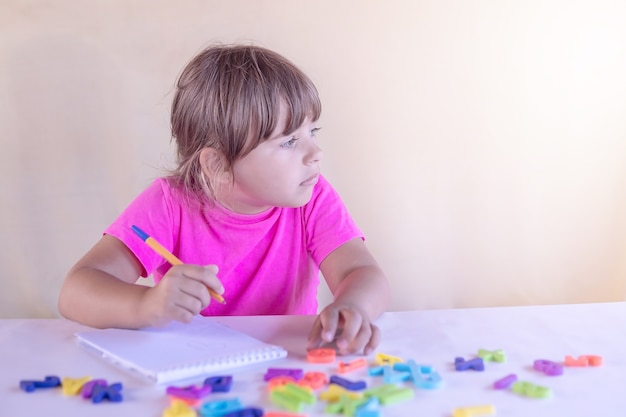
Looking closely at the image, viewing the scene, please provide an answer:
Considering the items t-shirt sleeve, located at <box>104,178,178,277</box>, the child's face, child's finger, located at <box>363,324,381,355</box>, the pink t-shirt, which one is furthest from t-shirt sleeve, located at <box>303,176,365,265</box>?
child's finger, located at <box>363,324,381,355</box>

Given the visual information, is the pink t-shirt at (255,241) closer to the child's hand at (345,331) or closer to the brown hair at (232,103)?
the brown hair at (232,103)

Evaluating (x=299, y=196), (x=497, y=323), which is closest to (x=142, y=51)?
(x=299, y=196)

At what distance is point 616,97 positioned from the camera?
1.56 m

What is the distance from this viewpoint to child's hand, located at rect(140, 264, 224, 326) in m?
0.86

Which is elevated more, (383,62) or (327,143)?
(383,62)

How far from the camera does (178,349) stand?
839 mm

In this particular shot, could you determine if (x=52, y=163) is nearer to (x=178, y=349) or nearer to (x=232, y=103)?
(x=232, y=103)

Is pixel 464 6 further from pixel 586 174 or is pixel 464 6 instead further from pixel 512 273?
pixel 512 273

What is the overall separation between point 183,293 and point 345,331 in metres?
0.21

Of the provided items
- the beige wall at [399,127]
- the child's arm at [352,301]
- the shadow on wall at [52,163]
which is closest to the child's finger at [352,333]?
the child's arm at [352,301]

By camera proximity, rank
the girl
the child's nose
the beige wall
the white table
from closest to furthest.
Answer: the white table
the girl
the child's nose
the beige wall

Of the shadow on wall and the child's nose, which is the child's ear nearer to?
the child's nose

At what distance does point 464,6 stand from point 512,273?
2.05 ft

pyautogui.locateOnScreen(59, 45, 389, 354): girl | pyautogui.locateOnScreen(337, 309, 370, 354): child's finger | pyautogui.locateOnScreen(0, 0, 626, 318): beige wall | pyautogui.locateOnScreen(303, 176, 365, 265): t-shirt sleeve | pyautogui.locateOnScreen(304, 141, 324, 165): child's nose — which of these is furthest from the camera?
pyautogui.locateOnScreen(0, 0, 626, 318): beige wall
